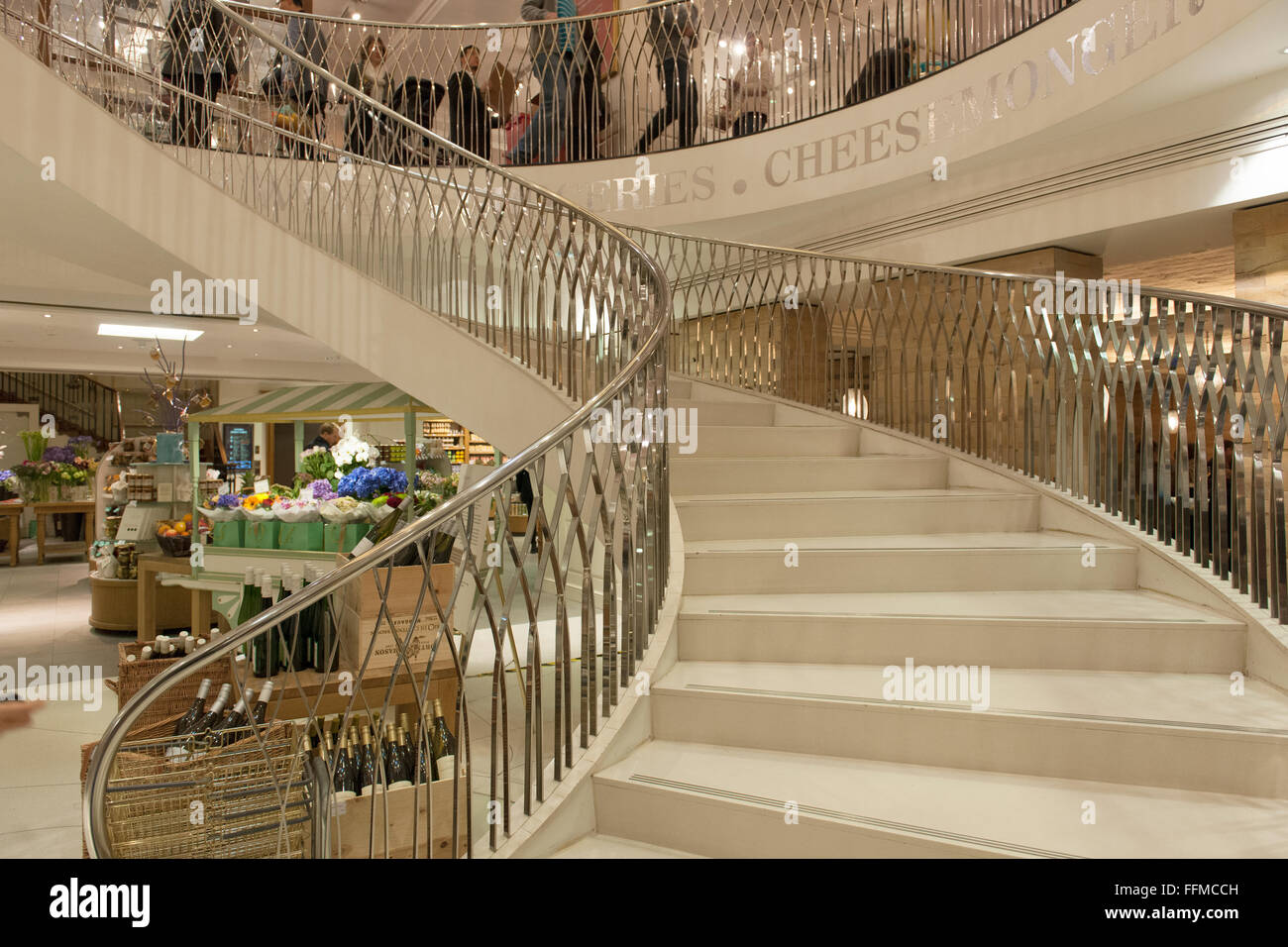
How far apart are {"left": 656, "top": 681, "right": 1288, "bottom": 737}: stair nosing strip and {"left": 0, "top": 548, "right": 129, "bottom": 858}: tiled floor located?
2480mm

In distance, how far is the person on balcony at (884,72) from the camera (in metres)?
5.82

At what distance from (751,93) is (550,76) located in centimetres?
185

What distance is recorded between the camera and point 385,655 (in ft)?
10.7

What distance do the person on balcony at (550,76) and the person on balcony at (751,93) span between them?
1.43 m

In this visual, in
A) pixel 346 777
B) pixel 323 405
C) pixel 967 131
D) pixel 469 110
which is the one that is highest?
pixel 469 110

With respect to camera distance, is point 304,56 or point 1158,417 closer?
point 1158,417

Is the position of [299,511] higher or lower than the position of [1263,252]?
lower

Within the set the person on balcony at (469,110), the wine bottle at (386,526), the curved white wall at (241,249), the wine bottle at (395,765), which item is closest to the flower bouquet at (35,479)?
the person on balcony at (469,110)

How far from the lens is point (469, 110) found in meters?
7.61

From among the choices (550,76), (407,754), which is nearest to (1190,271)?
(550,76)

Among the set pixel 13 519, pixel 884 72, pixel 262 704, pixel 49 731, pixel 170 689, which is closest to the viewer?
pixel 262 704

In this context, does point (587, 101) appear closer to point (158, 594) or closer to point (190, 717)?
point (158, 594)

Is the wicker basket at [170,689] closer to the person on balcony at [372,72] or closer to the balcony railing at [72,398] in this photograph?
the person on balcony at [372,72]
